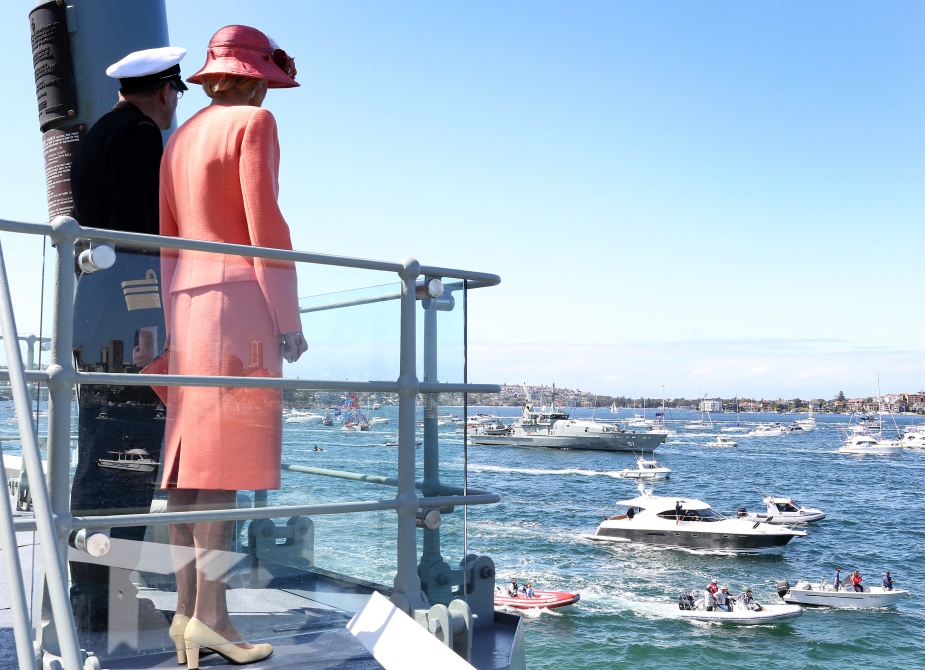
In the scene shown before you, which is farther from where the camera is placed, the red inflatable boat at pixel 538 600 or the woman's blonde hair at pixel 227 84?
the red inflatable boat at pixel 538 600

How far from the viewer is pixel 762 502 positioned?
67.8m

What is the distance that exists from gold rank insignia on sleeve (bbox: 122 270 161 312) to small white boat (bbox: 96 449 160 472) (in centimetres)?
40

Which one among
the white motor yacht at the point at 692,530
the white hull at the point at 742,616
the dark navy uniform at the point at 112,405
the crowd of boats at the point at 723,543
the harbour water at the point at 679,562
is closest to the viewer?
the dark navy uniform at the point at 112,405

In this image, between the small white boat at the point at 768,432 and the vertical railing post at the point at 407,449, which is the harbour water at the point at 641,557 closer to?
the vertical railing post at the point at 407,449

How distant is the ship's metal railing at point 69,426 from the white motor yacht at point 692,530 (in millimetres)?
48383

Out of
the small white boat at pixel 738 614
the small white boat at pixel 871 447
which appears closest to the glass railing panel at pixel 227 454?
the small white boat at pixel 738 614

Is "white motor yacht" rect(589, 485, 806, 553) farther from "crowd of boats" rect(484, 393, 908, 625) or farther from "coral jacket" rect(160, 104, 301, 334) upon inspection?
"coral jacket" rect(160, 104, 301, 334)

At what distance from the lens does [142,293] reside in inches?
102

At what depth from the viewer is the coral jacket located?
8.68ft

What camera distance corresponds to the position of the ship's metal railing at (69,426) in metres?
1.46

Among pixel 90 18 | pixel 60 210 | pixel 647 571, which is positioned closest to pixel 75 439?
pixel 60 210

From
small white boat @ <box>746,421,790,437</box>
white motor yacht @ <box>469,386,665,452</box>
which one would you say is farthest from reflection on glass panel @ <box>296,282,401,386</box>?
small white boat @ <box>746,421,790,437</box>

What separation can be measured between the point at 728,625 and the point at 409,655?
35.5 metres

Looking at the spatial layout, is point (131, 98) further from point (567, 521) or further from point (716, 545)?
point (567, 521)
